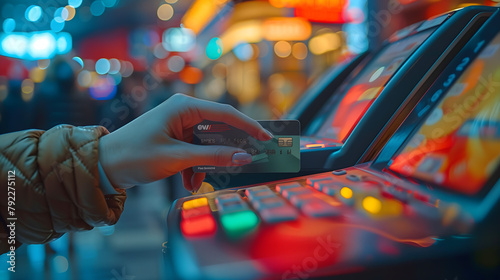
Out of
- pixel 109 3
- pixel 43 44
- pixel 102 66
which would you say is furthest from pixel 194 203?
pixel 102 66

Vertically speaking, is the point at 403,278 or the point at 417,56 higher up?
the point at 417,56

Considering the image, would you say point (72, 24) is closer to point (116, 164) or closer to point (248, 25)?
point (248, 25)

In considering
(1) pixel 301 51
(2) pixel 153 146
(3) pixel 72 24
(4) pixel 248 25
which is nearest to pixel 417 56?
(2) pixel 153 146

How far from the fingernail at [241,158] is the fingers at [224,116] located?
44 mm

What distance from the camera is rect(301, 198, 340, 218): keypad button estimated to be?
1.54 feet

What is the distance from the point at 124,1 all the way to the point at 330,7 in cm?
693

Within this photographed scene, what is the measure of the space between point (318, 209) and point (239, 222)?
0.10 metres

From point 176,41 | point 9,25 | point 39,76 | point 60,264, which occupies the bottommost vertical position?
point 60,264

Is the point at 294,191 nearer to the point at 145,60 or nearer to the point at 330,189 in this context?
the point at 330,189

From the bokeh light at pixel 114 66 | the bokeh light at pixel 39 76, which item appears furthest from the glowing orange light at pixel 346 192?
the bokeh light at pixel 114 66

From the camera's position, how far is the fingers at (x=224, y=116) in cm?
68

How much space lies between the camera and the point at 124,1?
11.0m

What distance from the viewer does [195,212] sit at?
0.55m

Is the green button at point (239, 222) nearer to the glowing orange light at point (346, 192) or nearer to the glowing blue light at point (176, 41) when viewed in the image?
the glowing orange light at point (346, 192)
